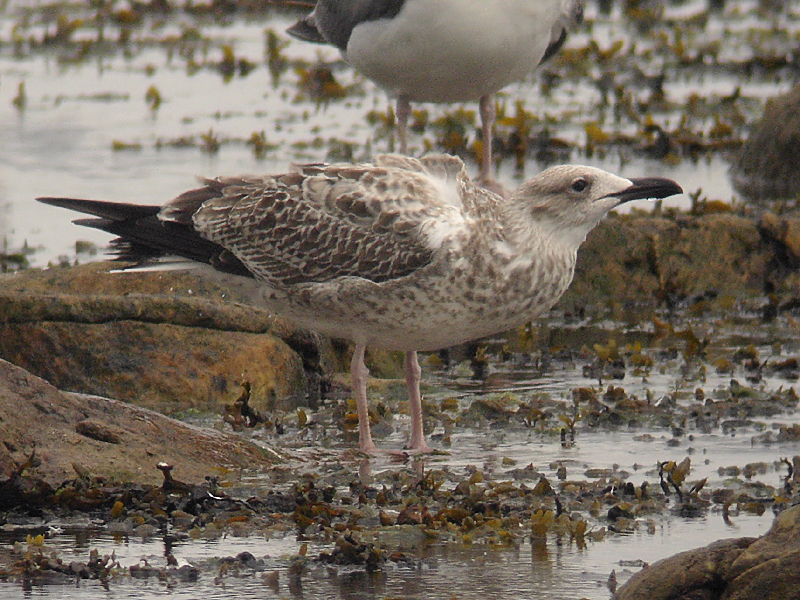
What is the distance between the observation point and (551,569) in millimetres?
5191

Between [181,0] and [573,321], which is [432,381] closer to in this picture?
[573,321]

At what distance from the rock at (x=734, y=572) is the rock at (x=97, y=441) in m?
2.35

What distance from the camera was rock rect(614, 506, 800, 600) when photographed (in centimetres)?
426

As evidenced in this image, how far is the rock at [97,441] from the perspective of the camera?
600 cm

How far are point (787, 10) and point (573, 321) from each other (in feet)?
48.1

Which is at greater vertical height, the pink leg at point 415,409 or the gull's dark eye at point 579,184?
the gull's dark eye at point 579,184

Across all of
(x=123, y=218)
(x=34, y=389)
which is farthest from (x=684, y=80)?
(x=34, y=389)

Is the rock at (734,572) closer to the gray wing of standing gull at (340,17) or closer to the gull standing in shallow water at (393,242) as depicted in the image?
the gull standing in shallow water at (393,242)

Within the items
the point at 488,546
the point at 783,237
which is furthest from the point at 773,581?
the point at 783,237

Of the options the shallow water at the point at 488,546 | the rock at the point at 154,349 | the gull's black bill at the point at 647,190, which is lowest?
the shallow water at the point at 488,546

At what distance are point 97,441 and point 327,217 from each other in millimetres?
1617

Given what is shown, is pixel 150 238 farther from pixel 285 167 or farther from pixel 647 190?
pixel 285 167

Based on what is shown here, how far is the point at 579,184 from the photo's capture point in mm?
6875

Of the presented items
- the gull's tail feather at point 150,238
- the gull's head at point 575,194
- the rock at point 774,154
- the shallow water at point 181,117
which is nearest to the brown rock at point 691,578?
the gull's head at point 575,194
